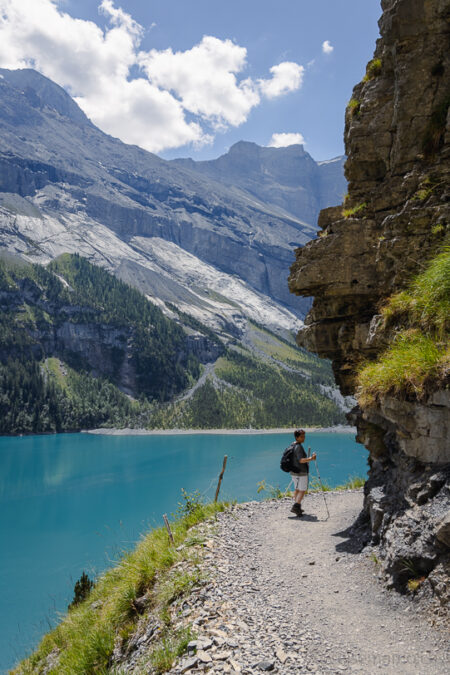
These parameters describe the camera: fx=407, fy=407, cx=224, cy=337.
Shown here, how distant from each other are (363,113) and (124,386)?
169 m

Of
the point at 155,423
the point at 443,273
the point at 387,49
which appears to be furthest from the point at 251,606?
the point at 155,423

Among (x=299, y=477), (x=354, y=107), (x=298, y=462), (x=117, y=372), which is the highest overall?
(x=354, y=107)

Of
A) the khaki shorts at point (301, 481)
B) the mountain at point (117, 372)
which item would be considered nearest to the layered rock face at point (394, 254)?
the khaki shorts at point (301, 481)

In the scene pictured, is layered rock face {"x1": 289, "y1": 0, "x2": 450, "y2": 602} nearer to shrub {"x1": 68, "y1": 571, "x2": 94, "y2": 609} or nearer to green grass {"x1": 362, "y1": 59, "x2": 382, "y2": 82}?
green grass {"x1": 362, "y1": 59, "x2": 382, "y2": 82}

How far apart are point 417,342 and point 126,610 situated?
813cm

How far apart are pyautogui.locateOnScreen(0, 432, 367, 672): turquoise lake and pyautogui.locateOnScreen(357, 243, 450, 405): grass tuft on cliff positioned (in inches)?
347

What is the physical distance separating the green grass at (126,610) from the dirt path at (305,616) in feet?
2.03

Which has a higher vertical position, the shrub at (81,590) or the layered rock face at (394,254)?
the layered rock face at (394,254)

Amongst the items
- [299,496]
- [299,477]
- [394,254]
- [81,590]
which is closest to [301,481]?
[299,477]

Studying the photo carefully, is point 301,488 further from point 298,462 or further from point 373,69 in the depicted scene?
point 373,69

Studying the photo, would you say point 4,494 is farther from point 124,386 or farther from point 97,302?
point 97,302

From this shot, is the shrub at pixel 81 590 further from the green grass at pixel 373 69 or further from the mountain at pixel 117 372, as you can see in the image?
the mountain at pixel 117 372

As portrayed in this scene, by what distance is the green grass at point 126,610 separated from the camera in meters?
7.79

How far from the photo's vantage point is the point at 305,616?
20.0 feet
